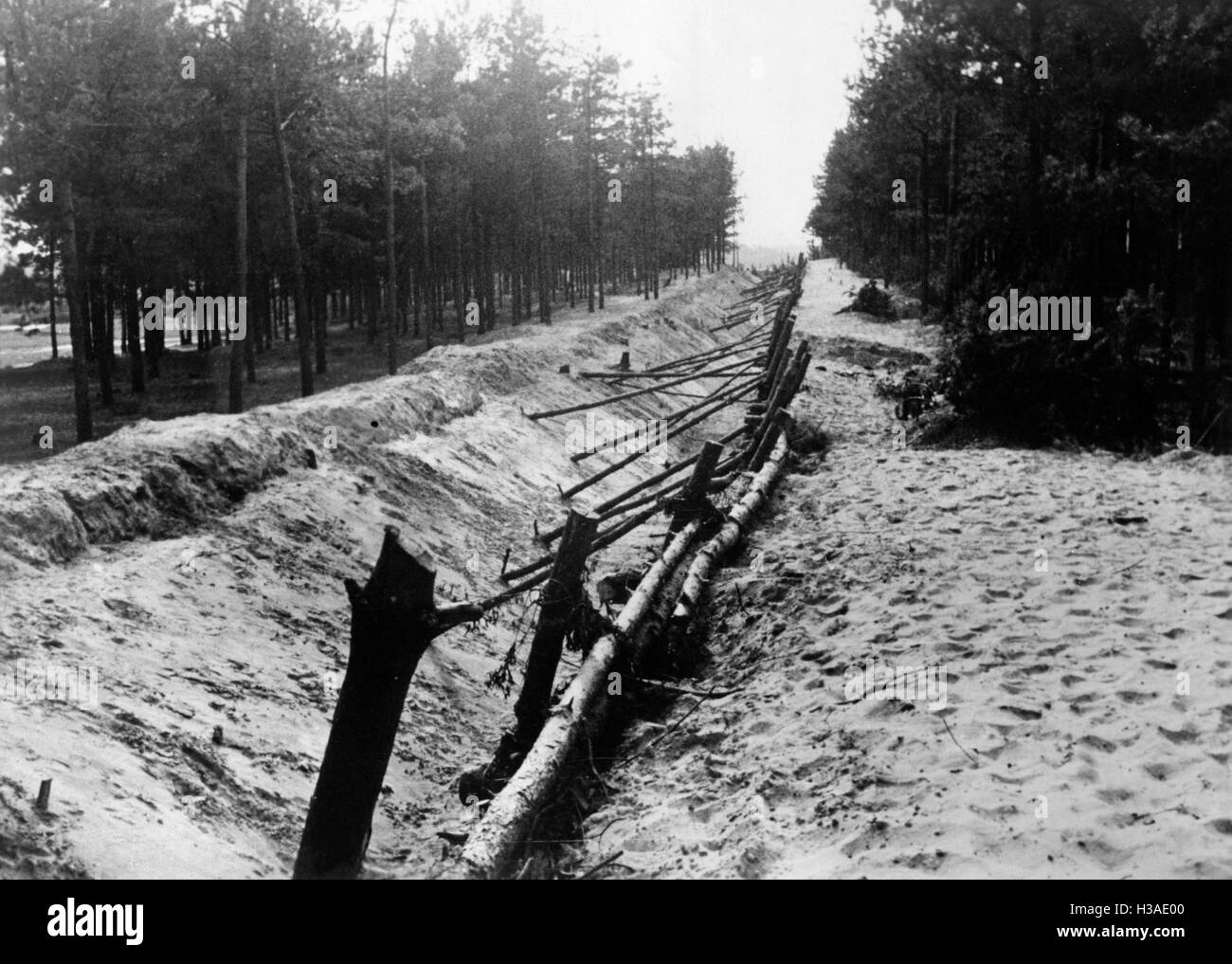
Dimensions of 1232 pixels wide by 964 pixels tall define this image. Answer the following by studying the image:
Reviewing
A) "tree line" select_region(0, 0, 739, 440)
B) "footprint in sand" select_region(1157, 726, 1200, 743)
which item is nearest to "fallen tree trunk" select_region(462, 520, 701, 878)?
"footprint in sand" select_region(1157, 726, 1200, 743)

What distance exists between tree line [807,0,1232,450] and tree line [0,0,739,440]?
1310 cm

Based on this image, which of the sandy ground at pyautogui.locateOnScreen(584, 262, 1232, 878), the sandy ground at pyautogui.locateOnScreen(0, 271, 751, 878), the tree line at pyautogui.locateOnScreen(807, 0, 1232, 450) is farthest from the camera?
the tree line at pyautogui.locateOnScreen(807, 0, 1232, 450)

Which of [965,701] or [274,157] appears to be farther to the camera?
[274,157]

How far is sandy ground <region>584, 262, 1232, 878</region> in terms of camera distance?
503 centimetres

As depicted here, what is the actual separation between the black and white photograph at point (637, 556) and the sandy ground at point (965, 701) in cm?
4

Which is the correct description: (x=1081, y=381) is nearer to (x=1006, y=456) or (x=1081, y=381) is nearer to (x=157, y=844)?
(x=1006, y=456)

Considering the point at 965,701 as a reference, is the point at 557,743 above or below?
below

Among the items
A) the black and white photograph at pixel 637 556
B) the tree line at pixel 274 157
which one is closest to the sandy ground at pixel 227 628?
the black and white photograph at pixel 637 556

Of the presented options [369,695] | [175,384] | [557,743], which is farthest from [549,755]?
[175,384]

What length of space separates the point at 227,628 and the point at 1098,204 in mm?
16451

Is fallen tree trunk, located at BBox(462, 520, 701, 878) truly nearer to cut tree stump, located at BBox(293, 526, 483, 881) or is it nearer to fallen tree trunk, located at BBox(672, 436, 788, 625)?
fallen tree trunk, located at BBox(672, 436, 788, 625)

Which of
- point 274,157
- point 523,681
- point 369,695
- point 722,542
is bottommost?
point 523,681

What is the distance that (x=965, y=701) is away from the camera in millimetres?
6516

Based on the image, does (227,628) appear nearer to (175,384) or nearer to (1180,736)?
(1180,736)
